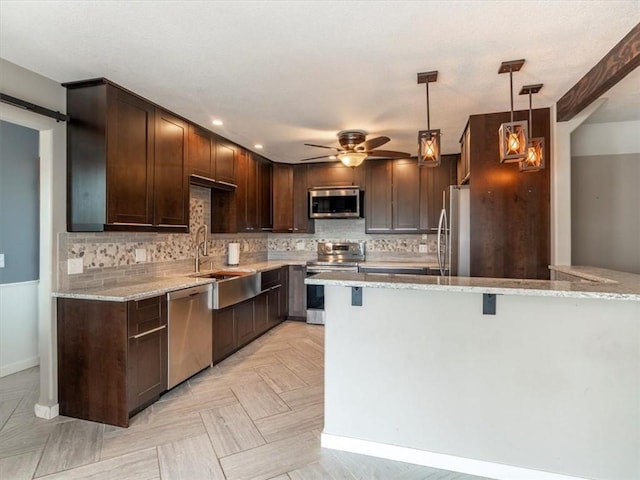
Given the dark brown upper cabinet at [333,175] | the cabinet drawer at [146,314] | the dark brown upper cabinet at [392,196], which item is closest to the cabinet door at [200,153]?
the cabinet drawer at [146,314]

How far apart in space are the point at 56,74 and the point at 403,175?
409 cm

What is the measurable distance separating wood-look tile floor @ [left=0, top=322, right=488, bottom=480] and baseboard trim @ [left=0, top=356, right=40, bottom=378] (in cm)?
10

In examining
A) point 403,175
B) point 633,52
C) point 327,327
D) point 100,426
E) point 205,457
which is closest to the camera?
point 633,52

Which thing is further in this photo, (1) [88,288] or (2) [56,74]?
(1) [88,288]

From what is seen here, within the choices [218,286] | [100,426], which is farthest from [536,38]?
[100,426]

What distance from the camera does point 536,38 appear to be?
6.51ft

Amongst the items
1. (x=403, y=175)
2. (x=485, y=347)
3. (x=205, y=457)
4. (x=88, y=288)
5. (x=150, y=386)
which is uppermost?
(x=403, y=175)

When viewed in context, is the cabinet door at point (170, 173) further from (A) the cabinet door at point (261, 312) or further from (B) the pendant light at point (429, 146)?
(B) the pendant light at point (429, 146)

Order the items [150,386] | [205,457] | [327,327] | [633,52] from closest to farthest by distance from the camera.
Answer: [633,52], [205,457], [327,327], [150,386]

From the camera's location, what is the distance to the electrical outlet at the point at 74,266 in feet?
8.66

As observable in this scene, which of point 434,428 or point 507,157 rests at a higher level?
point 507,157

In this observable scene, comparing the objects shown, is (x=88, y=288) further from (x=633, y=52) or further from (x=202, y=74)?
(x=633, y=52)

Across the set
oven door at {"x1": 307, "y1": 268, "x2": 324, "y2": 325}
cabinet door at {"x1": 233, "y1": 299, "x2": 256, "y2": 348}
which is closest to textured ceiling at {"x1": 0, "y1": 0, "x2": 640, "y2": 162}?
cabinet door at {"x1": 233, "y1": 299, "x2": 256, "y2": 348}

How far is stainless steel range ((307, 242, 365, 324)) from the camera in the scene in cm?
505
